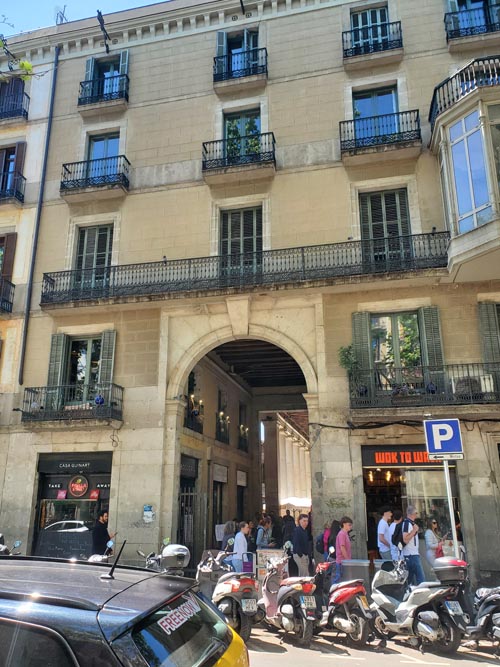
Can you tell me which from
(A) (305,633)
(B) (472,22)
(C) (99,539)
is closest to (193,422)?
(C) (99,539)

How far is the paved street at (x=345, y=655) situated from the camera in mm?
6969

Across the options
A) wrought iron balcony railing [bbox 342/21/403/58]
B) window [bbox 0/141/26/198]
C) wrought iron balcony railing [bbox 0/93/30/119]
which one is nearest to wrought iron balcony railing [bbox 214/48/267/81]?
wrought iron balcony railing [bbox 342/21/403/58]

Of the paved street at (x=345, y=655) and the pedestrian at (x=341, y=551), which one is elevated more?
the pedestrian at (x=341, y=551)

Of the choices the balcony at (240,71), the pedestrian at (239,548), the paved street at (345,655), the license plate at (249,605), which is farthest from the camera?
the balcony at (240,71)

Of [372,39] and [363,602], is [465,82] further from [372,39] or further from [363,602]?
[363,602]

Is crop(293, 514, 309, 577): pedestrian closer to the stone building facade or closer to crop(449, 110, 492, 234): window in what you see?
the stone building facade

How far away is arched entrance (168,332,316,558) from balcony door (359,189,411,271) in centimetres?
353

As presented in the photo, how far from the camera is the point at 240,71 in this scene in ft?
59.6

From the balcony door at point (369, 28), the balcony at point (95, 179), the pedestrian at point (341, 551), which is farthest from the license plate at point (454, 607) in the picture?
the balcony door at point (369, 28)

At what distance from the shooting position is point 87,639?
7.82 ft

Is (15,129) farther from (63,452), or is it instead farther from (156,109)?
(63,452)

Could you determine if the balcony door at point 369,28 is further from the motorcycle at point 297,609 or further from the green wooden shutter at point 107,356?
A: the motorcycle at point 297,609

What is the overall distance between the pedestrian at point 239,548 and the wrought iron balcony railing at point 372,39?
14.8 meters

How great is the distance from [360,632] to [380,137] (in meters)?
13.5
